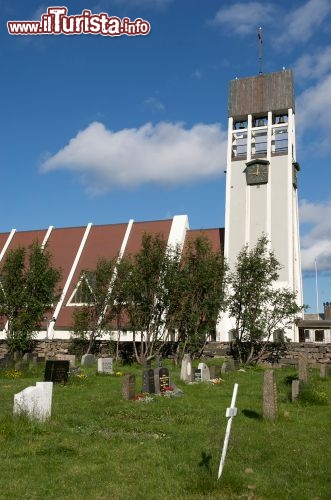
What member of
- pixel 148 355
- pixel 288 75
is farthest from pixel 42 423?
pixel 288 75

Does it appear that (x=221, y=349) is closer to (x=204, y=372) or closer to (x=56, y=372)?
(x=204, y=372)

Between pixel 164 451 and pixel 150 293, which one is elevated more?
pixel 150 293

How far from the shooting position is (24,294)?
30.8m

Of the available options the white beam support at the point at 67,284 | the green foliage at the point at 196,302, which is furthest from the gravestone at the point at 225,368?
the white beam support at the point at 67,284

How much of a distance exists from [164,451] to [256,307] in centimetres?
2150

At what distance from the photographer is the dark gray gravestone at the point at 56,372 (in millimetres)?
18078

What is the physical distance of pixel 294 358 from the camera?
30.1 metres

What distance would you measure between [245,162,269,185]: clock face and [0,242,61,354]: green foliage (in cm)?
1635

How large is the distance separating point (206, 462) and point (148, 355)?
20.8 meters

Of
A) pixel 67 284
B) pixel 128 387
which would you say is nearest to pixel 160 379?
pixel 128 387

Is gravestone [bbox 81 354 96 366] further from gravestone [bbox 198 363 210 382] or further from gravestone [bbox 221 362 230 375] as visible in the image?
gravestone [bbox 198 363 210 382]

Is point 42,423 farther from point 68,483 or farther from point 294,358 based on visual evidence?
point 294,358

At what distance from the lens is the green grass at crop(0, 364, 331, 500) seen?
6789 mm

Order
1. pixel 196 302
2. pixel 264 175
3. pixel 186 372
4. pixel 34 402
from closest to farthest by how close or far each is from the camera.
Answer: pixel 34 402, pixel 186 372, pixel 196 302, pixel 264 175
